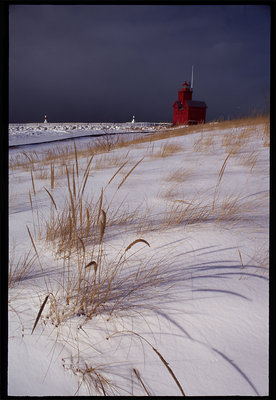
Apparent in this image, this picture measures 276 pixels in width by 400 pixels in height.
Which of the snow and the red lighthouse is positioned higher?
the red lighthouse

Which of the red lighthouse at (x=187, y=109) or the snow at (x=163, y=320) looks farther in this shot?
the red lighthouse at (x=187, y=109)

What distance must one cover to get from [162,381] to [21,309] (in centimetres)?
47

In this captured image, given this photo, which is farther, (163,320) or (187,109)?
(187,109)

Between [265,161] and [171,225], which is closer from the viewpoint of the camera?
[171,225]

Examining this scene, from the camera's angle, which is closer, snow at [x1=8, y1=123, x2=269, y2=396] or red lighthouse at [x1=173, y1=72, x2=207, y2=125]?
snow at [x1=8, y1=123, x2=269, y2=396]

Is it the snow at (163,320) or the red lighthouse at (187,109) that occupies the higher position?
the red lighthouse at (187,109)

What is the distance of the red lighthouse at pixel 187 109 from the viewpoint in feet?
60.2

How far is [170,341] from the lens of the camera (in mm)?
660

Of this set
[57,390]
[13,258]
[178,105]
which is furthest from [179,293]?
[178,105]

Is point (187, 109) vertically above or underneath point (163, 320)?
above

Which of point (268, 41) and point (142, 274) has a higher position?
point (268, 41)

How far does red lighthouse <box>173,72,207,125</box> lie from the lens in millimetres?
18344

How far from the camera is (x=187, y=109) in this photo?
1842cm
